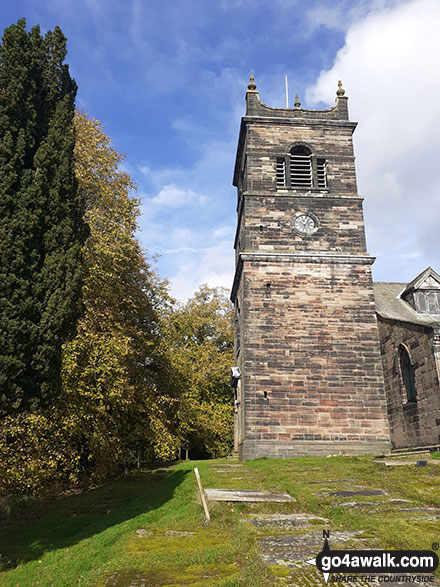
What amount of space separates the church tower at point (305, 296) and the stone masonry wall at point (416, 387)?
0.79m

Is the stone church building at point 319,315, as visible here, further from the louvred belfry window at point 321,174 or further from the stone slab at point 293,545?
the stone slab at point 293,545

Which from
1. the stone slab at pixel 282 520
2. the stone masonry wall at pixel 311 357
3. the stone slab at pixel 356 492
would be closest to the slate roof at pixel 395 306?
the stone masonry wall at pixel 311 357

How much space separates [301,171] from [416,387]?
39.3ft

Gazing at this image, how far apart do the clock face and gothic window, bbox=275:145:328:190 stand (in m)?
1.69

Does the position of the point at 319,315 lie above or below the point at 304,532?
above

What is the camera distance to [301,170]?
74.2ft

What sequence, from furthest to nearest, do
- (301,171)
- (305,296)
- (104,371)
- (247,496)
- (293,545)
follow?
(301,171)
(305,296)
(104,371)
(247,496)
(293,545)

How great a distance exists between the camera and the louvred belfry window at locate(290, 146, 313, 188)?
73.8 ft

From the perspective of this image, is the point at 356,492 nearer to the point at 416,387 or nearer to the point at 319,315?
the point at 416,387

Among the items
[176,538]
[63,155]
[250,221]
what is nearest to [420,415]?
[250,221]

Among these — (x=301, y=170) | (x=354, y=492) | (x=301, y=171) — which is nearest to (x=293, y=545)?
(x=354, y=492)

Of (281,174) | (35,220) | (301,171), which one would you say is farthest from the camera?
(301,171)

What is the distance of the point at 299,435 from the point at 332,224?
10.2m

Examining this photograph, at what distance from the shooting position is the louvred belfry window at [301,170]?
22.5 meters
